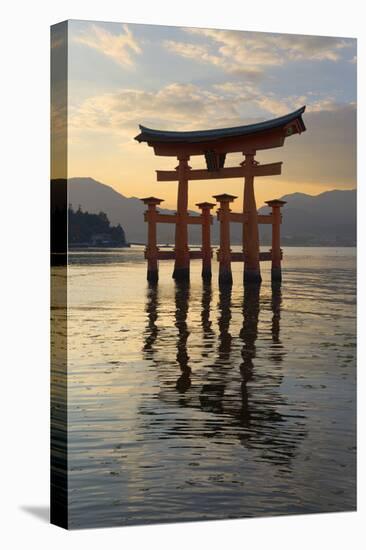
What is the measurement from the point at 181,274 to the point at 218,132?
92cm

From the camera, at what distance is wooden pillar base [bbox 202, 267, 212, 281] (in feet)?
26.9

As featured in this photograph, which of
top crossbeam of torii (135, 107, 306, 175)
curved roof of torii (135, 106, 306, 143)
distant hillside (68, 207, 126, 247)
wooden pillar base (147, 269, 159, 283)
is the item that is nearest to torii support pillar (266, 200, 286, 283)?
top crossbeam of torii (135, 107, 306, 175)

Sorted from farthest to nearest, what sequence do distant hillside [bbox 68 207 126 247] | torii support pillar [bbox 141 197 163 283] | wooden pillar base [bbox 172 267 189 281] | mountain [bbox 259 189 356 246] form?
mountain [bbox 259 189 356 246]
wooden pillar base [bbox 172 267 189 281]
torii support pillar [bbox 141 197 163 283]
distant hillside [bbox 68 207 126 247]

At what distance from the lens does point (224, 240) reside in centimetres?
825

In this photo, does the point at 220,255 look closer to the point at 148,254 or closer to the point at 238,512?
the point at 148,254

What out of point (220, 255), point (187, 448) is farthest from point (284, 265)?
point (187, 448)

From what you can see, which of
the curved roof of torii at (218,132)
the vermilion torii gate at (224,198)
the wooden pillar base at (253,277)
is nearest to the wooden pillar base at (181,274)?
the vermilion torii gate at (224,198)

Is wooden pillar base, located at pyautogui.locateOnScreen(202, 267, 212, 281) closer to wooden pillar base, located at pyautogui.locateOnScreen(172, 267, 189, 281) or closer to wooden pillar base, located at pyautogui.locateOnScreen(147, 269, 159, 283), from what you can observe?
wooden pillar base, located at pyautogui.locateOnScreen(172, 267, 189, 281)

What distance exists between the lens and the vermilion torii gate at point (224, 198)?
26.1ft

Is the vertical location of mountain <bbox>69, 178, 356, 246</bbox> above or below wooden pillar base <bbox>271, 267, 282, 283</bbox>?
above

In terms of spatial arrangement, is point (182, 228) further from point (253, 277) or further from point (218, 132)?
point (218, 132)

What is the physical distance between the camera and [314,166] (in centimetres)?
830

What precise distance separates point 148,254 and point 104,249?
386 millimetres

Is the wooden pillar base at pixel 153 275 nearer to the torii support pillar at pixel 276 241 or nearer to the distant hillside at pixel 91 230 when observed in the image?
the distant hillside at pixel 91 230
